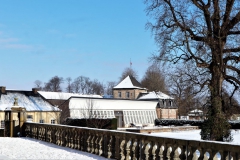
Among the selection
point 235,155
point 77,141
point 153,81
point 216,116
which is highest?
point 153,81

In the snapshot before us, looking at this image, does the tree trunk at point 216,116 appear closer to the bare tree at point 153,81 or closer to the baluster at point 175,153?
the baluster at point 175,153

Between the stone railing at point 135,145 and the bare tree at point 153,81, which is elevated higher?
the bare tree at point 153,81

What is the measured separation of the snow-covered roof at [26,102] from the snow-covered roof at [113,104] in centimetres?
527

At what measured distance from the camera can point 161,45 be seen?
21297 mm

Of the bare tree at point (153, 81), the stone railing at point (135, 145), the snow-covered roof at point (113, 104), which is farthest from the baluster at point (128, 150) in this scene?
the bare tree at point (153, 81)

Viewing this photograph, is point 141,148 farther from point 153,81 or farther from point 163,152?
point 153,81

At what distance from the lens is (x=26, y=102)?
41.9 metres

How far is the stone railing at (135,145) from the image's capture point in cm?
709

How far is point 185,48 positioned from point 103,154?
10.8 meters

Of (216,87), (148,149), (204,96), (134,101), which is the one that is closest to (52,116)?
(134,101)

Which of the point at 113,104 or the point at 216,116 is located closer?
the point at 216,116

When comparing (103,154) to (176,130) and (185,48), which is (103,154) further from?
(176,130)

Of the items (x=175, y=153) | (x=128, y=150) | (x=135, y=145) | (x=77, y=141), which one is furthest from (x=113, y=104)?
(x=175, y=153)

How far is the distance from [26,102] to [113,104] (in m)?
16.6
